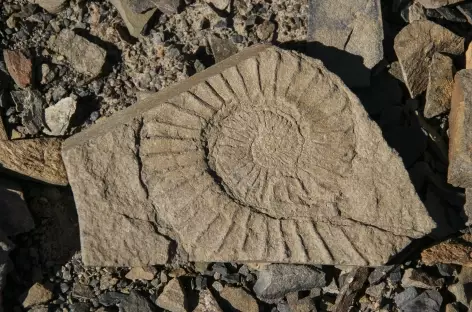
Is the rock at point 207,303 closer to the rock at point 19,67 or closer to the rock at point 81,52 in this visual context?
the rock at point 81,52

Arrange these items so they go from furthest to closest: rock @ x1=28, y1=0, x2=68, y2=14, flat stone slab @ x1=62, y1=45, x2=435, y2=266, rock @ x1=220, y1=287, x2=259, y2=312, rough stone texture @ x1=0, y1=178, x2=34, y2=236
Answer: rock @ x1=28, y1=0, x2=68, y2=14 → rock @ x1=220, y1=287, x2=259, y2=312 → rough stone texture @ x1=0, y1=178, x2=34, y2=236 → flat stone slab @ x1=62, y1=45, x2=435, y2=266

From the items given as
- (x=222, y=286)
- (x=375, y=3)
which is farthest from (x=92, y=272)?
(x=375, y=3)

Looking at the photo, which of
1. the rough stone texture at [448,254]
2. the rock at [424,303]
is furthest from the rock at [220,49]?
the rock at [424,303]

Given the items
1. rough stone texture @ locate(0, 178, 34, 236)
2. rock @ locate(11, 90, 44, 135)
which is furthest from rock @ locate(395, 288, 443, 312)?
rock @ locate(11, 90, 44, 135)

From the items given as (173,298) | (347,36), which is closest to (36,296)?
(173,298)

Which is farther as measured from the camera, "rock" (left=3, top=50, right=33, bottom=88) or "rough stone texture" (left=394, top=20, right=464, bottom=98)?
"rough stone texture" (left=394, top=20, right=464, bottom=98)

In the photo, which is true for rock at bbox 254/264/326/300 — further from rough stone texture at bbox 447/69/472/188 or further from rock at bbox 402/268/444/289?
rough stone texture at bbox 447/69/472/188

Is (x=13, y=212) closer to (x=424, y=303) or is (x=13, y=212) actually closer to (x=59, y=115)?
(x=59, y=115)
